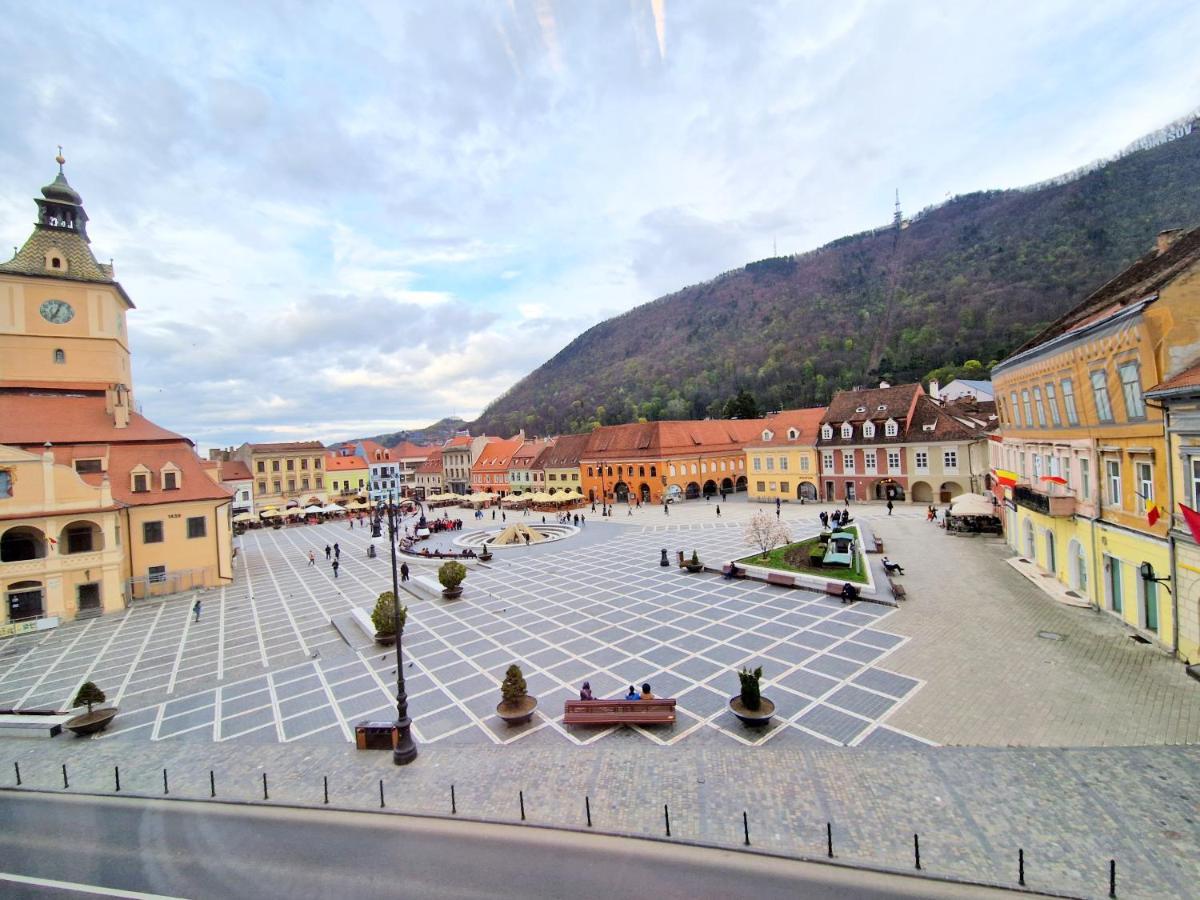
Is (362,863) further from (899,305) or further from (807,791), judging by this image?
(899,305)

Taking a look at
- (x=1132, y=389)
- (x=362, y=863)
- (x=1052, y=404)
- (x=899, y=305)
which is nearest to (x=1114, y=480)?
(x=1132, y=389)

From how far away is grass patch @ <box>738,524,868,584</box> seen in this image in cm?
2546

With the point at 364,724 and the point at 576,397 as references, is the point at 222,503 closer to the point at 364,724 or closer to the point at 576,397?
the point at 364,724

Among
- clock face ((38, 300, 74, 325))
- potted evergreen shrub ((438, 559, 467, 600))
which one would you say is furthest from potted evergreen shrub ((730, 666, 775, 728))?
clock face ((38, 300, 74, 325))

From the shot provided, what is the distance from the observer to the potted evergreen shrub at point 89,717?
50.0 feet

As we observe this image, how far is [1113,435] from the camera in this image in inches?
695

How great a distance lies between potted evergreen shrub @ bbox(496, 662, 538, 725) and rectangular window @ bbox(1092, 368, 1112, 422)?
2049 cm

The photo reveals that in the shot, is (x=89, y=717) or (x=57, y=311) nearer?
(x=89, y=717)

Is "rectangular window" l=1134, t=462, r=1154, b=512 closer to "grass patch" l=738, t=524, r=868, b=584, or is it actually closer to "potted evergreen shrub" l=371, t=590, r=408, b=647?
"grass patch" l=738, t=524, r=868, b=584

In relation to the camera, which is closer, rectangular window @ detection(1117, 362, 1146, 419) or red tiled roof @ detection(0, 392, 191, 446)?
rectangular window @ detection(1117, 362, 1146, 419)

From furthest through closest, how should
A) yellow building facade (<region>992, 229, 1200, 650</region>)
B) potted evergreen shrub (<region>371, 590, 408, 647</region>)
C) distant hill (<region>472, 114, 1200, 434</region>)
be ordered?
distant hill (<region>472, 114, 1200, 434</region>)
potted evergreen shrub (<region>371, 590, 408, 647</region>)
yellow building facade (<region>992, 229, 1200, 650</region>)

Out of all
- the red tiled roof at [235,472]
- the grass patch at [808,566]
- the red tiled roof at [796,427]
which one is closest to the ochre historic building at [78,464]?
the grass patch at [808,566]

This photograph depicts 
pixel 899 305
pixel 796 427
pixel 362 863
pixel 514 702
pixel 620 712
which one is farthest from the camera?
pixel 899 305

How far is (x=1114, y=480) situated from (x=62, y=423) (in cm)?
5229
